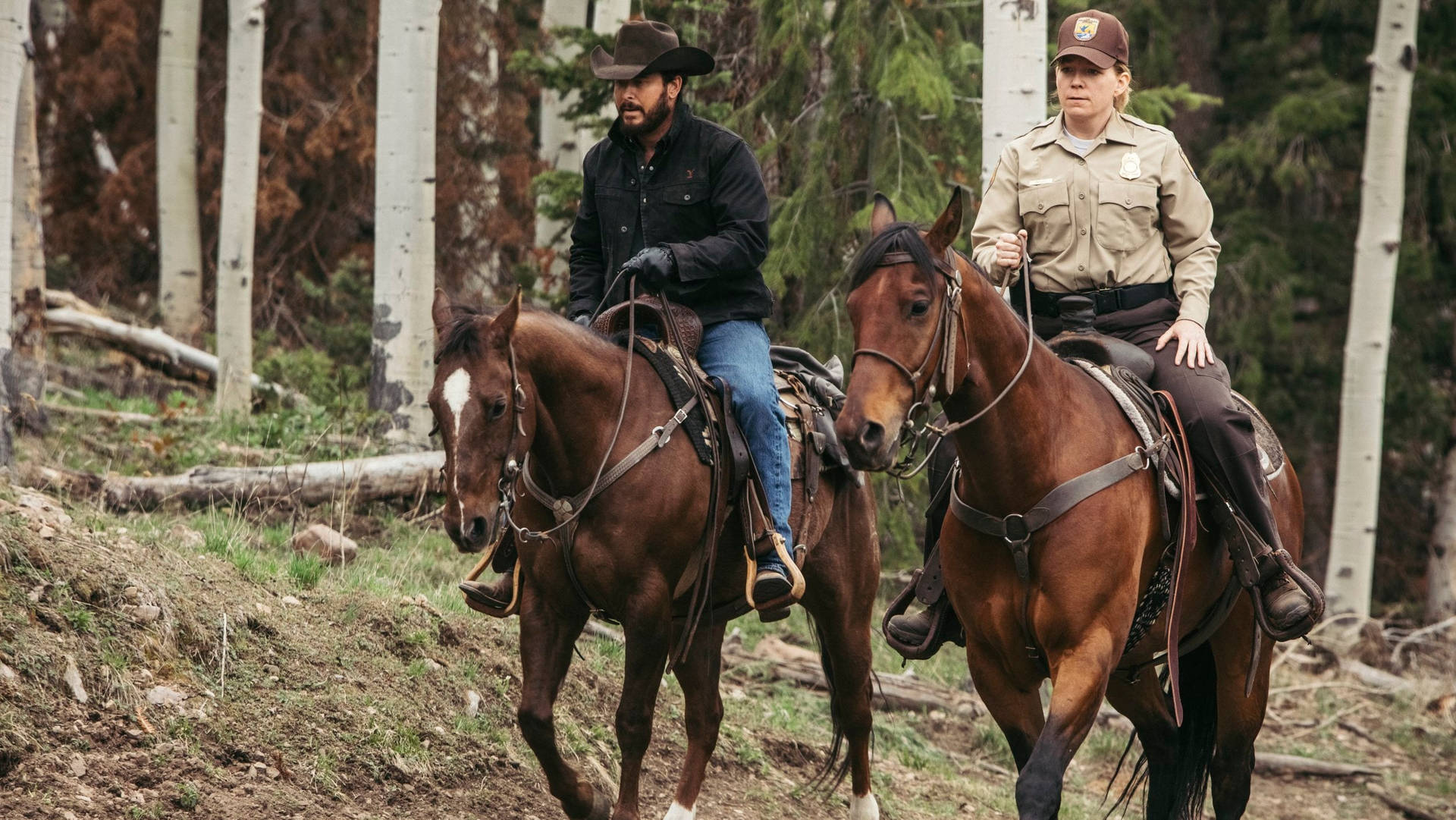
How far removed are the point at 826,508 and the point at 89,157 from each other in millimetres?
16710

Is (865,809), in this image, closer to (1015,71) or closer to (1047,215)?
(1047,215)

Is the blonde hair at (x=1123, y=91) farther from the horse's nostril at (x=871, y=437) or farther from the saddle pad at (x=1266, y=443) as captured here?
the horse's nostril at (x=871, y=437)

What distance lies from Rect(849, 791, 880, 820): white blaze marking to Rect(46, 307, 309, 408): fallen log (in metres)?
7.51

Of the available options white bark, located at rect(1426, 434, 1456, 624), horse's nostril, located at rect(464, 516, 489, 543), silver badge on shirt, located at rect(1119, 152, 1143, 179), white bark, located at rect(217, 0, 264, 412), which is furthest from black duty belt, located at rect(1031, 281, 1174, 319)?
white bark, located at rect(1426, 434, 1456, 624)

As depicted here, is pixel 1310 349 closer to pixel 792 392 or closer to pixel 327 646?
pixel 792 392

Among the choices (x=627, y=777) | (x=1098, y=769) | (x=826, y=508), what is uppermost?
(x=826, y=508)

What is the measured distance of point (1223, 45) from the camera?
21219mm

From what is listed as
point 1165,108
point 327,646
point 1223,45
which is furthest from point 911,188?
point 1223,45

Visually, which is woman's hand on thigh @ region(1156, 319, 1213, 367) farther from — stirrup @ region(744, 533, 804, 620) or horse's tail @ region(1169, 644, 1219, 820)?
stirrup @ region(744, 533, 804, 620)

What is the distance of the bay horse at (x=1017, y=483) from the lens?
489cm

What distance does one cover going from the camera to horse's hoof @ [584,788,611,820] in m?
6.20

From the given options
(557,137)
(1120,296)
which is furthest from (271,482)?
(557,137)

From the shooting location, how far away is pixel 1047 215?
6.16 m

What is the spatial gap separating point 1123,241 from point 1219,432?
2.89ft
